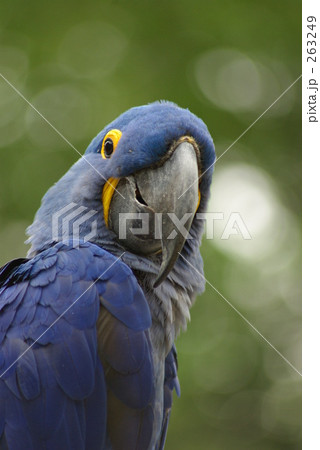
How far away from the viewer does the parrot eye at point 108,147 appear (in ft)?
7.31

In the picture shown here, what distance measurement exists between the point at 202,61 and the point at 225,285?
1.89m

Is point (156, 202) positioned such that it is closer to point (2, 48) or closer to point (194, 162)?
point (194, 162)

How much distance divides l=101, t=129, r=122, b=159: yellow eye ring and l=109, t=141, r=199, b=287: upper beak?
20 centimetres

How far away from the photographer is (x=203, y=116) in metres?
4.73

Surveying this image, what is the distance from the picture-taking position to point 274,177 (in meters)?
4.91

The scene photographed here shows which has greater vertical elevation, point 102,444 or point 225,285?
point 225,285

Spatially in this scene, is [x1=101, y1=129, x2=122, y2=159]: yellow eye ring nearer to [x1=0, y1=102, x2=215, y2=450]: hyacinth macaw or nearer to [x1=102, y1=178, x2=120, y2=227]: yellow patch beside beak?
[x1=0, y1=102, x2=215, y2=450]: hyacinth macaw

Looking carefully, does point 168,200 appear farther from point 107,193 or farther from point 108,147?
point 108,147

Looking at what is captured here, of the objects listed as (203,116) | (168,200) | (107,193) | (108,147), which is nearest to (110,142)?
(108,147)

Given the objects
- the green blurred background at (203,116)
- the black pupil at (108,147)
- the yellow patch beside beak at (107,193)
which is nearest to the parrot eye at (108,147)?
the black pupil at (108,147)

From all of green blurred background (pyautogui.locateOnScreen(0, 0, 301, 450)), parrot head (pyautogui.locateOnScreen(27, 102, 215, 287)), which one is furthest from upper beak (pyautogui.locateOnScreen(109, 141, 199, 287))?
green blurred background (pyautogui.locateOnScreen(0, 0, 301, 450))

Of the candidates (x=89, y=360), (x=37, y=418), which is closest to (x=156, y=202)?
(x=89, y=360)

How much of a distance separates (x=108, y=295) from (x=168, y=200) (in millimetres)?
384
